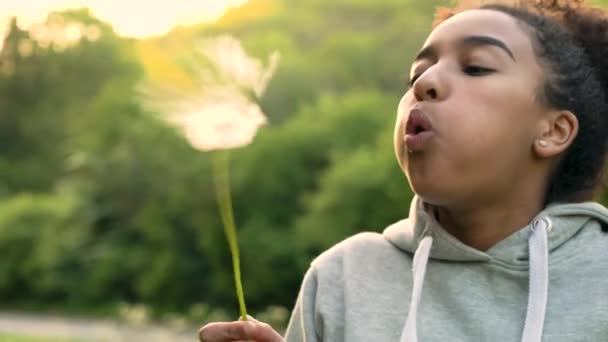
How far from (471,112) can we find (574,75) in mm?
250

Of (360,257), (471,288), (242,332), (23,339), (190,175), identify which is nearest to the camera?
(242,332)

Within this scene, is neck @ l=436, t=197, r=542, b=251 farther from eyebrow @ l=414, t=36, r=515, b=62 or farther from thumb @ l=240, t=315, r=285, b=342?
thumb @ l=240, t=315, r=285, b=342

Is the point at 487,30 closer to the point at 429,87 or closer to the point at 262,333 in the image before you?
the point at 429,87

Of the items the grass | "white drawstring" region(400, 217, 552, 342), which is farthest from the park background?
"white drawstring" region(400, 217, 552, 342)

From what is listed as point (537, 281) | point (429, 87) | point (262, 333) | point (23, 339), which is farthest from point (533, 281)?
point (23, 339)

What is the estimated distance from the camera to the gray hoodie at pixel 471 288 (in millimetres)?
1825

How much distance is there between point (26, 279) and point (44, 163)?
168 inches

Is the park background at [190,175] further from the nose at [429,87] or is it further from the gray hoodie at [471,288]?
the nose at [429,87]

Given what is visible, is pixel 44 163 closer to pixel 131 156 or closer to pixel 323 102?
pixel 131 156

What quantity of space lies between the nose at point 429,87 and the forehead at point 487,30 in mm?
84

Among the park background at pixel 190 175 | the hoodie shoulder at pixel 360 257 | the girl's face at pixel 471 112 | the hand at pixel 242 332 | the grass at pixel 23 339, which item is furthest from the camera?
the park background at pixel 190 175

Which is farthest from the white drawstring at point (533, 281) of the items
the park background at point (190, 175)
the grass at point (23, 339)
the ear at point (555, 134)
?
the grass at point (23, 339)

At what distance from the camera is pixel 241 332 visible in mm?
1665

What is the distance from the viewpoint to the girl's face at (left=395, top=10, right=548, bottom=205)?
1.77 m
